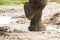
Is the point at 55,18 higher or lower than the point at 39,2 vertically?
lower

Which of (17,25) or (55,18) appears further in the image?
(55,18)

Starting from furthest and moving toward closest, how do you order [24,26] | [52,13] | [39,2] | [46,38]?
[52,13] → [24,26] → [39,2] → [46,38]

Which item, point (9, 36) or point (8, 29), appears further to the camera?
point (8, 29)

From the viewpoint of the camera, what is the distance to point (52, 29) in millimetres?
2277

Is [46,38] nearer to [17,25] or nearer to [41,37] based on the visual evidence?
[41,37]

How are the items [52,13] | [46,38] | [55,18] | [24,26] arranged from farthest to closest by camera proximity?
[52,13], [55,18], [24,26], [46,38]

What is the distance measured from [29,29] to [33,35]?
23 centimetres

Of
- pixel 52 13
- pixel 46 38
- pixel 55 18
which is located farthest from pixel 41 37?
pixel 52 13

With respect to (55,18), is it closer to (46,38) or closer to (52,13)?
(52,13)

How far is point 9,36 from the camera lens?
6.53 feet

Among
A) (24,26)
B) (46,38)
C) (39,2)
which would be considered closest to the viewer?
(46,38)

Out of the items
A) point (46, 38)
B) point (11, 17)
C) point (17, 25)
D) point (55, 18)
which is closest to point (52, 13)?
point (55, 18)

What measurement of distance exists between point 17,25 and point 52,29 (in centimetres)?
33

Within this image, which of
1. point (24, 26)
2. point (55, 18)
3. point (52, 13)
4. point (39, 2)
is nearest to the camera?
point (39, 2)
